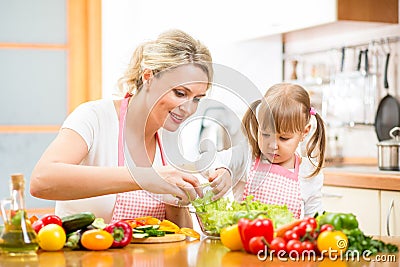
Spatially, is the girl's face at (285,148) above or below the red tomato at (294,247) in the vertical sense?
above

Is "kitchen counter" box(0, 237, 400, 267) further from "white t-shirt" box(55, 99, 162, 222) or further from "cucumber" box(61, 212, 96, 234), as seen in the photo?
"white t-shirt" box(55, 99, 162, 222)

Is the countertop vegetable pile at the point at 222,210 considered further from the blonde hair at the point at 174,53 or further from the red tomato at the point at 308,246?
the blonde hair at the point at 174,53

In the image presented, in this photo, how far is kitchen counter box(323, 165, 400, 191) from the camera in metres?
3.35

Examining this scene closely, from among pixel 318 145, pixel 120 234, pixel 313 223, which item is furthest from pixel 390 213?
pixel 120 234

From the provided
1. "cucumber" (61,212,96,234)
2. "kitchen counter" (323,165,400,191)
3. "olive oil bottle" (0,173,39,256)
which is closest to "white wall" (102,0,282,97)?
"kitchen counter" (323,165,400,191)

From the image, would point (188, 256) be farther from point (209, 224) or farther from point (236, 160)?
point (236, 160)

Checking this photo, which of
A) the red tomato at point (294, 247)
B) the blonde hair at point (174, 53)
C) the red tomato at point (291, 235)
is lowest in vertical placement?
the red tomato at point (294, 247)

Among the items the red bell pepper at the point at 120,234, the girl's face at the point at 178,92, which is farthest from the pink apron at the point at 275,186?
the red bell pepper at the point at 120,234

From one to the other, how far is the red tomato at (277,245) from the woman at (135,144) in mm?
307

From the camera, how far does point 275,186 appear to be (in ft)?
8.29

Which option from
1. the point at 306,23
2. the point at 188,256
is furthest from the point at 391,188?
the point at 188,256

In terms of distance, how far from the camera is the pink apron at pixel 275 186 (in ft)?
8.16

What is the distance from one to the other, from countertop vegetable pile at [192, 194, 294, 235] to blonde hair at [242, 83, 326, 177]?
0.45 meters

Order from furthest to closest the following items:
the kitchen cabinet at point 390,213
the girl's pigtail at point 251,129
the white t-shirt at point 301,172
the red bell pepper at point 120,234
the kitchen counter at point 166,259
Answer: the kitchen cabinet at point 390,213 < the girl's pigtail at point 251,129 < the white t-shirt at point 301,172 < the red bell pepper at point 120,234 < the kitchen counter at point 166,259
